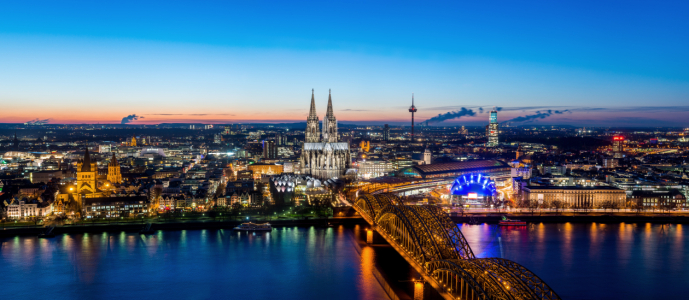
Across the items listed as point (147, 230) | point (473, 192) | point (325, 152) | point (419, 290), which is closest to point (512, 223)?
point (473, 192)

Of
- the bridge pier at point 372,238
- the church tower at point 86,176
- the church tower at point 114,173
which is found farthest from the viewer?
the church tower at point 114,173

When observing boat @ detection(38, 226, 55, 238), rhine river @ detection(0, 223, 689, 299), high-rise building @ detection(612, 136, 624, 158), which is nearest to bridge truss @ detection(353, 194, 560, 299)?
rhine river @ detection(0, 223, 689, 299)

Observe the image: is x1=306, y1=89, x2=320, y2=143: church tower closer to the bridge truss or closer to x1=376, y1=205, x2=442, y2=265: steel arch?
the bridge truss

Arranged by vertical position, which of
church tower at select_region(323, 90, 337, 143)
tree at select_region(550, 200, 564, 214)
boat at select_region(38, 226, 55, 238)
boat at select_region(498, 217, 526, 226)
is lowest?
boat at select_region(498, 217, 526, 226)

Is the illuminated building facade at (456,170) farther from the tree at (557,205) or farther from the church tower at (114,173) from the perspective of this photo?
the church tower at (114,173)

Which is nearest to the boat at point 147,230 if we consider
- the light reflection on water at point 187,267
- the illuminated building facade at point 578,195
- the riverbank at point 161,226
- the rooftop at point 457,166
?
the riverbank at point 161,226

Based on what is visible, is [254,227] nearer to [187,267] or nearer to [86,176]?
[187,267]

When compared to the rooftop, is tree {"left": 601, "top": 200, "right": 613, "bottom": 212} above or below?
below
